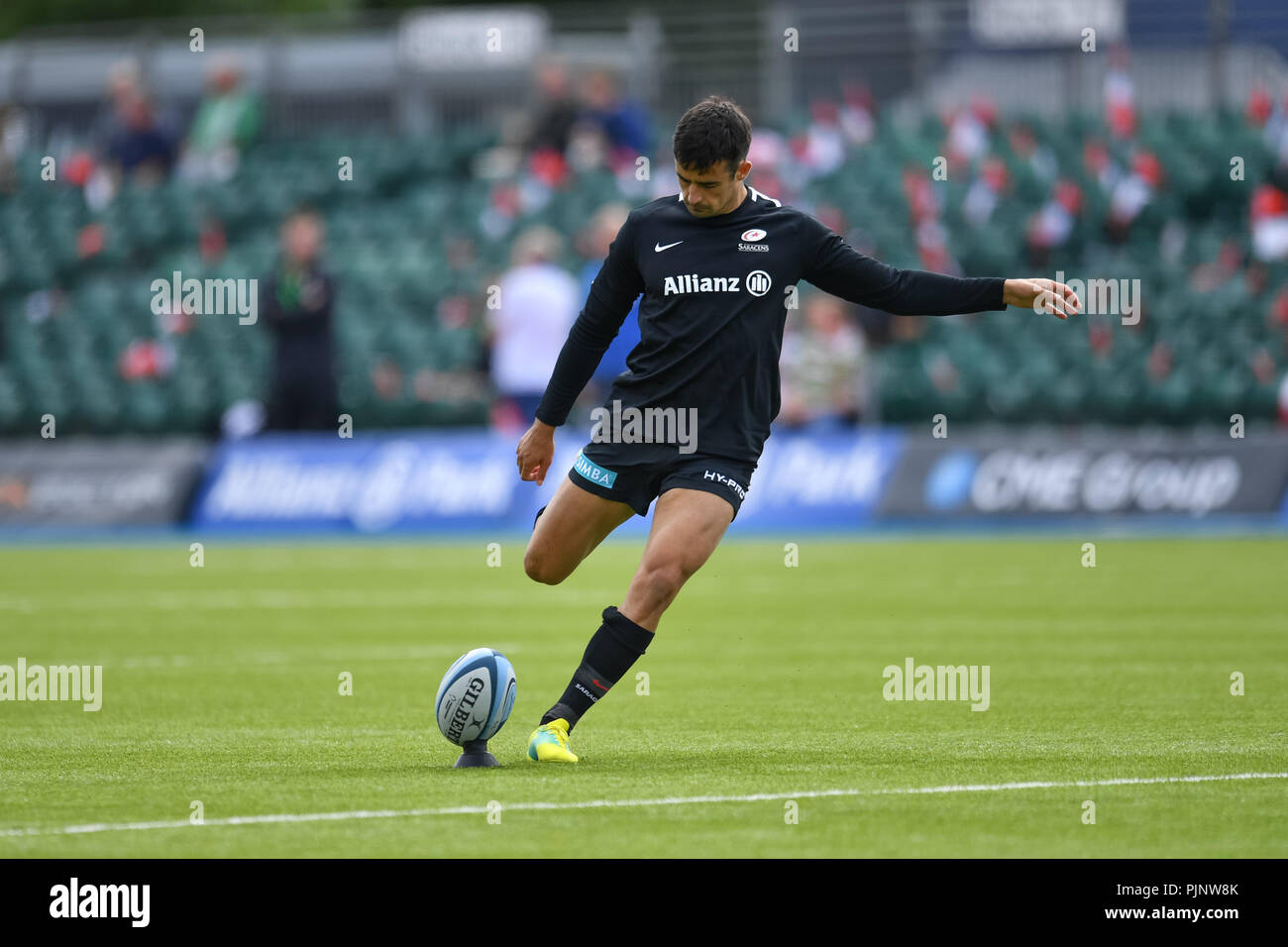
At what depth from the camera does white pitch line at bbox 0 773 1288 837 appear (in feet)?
22.5

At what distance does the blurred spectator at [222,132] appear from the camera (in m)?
32.3

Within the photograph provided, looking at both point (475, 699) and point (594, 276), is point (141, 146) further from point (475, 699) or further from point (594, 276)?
point (475, 699)

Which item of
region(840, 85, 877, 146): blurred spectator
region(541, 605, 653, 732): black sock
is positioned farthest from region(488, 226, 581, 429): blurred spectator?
region(541, 605, 653, 732): black sock

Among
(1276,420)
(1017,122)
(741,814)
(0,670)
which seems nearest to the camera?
(741,814)

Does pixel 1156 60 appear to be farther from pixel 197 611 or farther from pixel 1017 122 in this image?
pixel 197 611

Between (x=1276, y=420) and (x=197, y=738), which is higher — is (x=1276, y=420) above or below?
above

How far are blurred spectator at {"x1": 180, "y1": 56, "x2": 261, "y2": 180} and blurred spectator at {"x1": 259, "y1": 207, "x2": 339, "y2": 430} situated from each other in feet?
30.2

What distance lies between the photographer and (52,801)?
746 cm

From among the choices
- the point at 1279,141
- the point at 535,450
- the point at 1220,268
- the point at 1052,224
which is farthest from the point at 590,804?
the point at 1279,141

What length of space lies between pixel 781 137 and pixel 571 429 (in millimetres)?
7100

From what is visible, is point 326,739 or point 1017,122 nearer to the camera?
point 326,739

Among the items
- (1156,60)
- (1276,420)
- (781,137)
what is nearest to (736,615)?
(1276,420)

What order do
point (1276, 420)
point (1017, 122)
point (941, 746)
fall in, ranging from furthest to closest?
point (1017, 122), point (1276, 420), point (941, 746)

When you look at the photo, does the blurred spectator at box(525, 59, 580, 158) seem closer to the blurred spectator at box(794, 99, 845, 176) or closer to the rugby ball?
the blurred spectator at box(794, 99, 845, 176)
